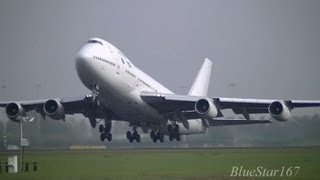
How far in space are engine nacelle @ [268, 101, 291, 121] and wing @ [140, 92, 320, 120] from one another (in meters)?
0.14

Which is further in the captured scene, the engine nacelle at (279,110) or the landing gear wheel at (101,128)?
the landing gear wheel at (101,128)

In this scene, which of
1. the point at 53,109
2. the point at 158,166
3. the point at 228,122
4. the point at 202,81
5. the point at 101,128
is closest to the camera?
the point at 158,166

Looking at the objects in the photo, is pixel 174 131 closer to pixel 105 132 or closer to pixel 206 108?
pixel 105 132

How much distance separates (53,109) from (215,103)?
10013 mm

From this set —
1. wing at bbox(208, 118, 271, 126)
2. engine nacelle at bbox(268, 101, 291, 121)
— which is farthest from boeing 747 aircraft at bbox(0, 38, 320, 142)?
wing at bbox(208, 118, 271, 126)

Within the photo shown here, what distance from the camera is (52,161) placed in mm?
38281

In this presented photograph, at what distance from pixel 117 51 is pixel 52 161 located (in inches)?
291

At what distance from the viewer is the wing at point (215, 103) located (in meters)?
42.5

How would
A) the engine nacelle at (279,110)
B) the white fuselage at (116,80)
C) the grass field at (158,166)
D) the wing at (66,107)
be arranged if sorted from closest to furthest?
1. the grass field at (158,166)
2. the white fuselage at (116,80)
3. the engine nacelle at (279,110)
4. the wing at (66,107)

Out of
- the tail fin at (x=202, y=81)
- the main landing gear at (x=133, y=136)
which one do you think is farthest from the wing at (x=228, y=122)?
the tail fin at (x=202, y=81)

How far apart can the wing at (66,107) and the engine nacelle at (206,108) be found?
5.82 m

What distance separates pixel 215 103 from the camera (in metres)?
42.7

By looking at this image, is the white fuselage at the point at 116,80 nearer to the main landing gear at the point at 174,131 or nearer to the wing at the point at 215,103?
the wing at the point at 215,103

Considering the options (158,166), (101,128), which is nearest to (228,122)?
(101,128)
